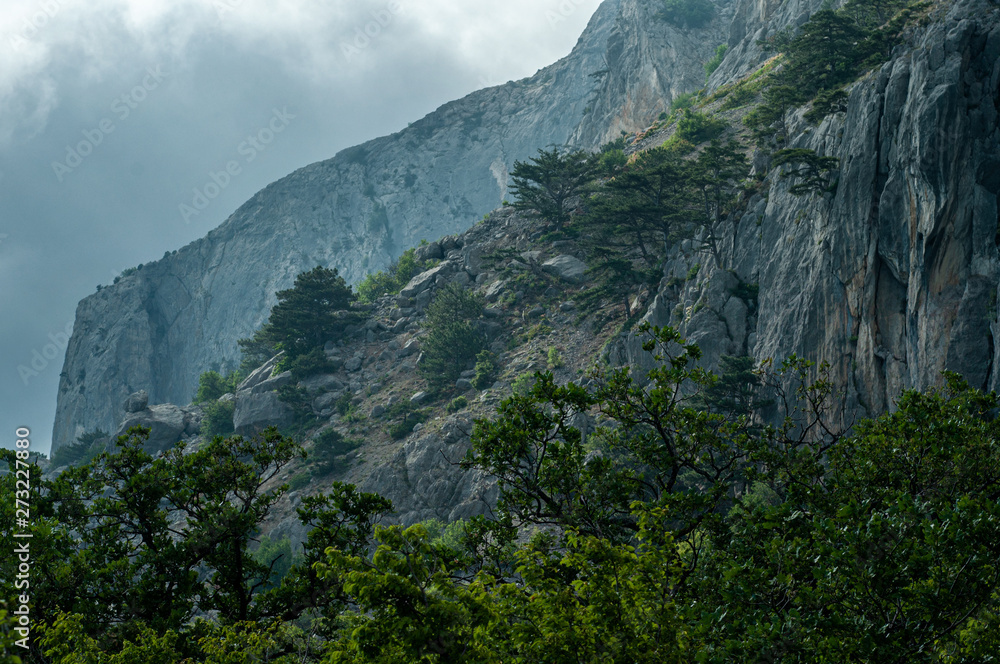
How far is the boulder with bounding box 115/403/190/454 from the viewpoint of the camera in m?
68.3

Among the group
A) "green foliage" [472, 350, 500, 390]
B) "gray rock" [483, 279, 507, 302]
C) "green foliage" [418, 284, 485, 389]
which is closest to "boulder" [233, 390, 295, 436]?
"green foliage" [418, 284, 485, 389]

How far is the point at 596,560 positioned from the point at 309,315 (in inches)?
2365

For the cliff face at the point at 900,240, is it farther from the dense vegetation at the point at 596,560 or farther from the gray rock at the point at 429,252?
the gray rock at the point at 429,252

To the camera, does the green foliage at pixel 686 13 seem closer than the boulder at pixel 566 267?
No

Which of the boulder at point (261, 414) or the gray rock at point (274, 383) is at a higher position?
the gray rock at point (274, 383)

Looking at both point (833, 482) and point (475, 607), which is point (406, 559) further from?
point (833, 482)

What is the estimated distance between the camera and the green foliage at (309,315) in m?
64.7

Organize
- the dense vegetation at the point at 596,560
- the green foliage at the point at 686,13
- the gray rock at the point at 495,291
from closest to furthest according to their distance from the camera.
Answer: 1. the dense vegetation at the point at 596,560
2. the gray rock at the point at 495,291
3. the green foliage at the point at 686,13

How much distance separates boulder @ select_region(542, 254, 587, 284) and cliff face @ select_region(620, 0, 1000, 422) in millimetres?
20096

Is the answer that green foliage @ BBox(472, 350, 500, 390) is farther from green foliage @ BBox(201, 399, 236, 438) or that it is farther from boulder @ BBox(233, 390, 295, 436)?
green foliage @ BBox(201, 399, 236, 438)

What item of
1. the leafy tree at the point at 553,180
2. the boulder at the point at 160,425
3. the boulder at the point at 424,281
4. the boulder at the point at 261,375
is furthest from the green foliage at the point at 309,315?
the leafy tree at the point at 553,180

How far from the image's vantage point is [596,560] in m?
8.71

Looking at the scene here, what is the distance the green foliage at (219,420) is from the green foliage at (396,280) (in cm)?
1934

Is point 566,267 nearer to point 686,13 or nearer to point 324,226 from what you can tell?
point 686,13
